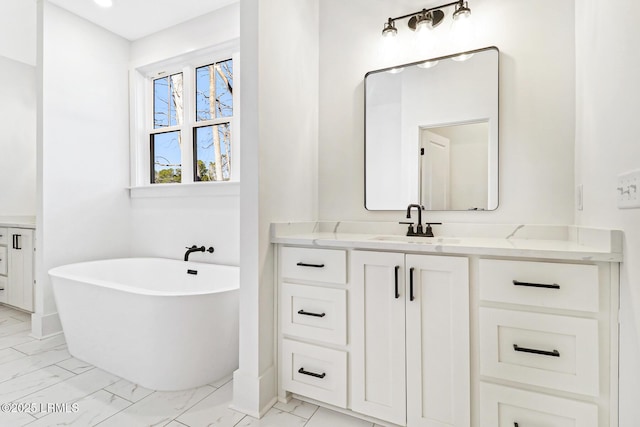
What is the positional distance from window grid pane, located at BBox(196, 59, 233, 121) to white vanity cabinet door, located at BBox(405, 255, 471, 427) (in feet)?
7.51

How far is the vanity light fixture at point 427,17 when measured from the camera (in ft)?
5.57

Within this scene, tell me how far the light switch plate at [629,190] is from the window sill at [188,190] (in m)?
2.30

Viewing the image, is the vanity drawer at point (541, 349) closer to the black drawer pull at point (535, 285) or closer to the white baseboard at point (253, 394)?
the black drawer pull at point (535, 285)

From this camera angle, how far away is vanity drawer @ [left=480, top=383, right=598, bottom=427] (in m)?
1.10

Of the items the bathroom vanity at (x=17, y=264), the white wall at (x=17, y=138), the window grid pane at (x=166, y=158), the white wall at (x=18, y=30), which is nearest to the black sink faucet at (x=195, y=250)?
the window grid pane at (x=166, y=158)

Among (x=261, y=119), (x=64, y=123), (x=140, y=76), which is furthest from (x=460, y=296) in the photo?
(x=140, y=76)

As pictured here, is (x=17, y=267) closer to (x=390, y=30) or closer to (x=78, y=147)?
(x=78, y=147)

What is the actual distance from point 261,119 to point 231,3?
66.5 inches

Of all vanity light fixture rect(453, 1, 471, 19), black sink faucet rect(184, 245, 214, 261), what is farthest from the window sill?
vanity light fixture rect(453, 1, 471, 19)

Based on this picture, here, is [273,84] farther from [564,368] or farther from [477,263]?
[564,368]

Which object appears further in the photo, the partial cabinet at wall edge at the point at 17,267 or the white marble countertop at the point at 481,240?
the partial cabinet at wall edge at the point at 17,267

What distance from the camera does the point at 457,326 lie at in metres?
1.28

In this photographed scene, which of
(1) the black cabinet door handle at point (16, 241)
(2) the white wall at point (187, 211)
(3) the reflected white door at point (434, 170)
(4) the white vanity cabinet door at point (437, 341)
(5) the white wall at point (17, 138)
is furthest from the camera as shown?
(5) the white wall at point (17, 138)

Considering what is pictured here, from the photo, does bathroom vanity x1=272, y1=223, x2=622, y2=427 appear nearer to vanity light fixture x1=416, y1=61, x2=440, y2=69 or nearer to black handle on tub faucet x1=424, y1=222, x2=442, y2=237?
black handle on tub faucet x1=424, y1=222, x2=442, y2=237
